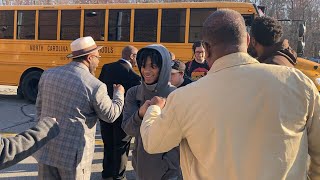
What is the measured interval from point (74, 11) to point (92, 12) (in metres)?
0.61

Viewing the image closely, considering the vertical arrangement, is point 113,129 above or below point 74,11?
below

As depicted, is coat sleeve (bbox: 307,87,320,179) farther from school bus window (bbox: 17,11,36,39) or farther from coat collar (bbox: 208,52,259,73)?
school bus window (bbox: 17,11,36,39)

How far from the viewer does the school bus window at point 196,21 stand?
9.76m

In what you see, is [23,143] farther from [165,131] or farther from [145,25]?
[145,25]

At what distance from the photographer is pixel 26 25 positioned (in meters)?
11.7

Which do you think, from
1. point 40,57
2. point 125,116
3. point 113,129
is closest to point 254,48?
point 125,116

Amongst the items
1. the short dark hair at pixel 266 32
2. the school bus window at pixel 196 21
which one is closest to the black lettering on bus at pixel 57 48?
the school bus window at pixel 196 21

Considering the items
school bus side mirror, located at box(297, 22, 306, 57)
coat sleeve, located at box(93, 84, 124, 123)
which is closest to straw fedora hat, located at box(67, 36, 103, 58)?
coat sleeve, located at box(93, 84, 124, 123)

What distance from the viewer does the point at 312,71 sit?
29.8 ft

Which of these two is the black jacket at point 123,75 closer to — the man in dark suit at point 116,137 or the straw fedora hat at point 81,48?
the man in dark suit at point 116,137

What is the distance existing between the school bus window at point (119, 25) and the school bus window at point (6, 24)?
134 inches

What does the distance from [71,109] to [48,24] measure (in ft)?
29.3

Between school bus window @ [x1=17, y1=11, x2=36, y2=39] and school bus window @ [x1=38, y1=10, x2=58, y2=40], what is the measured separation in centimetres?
29

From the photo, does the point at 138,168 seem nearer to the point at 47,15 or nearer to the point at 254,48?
the point at 254,48
